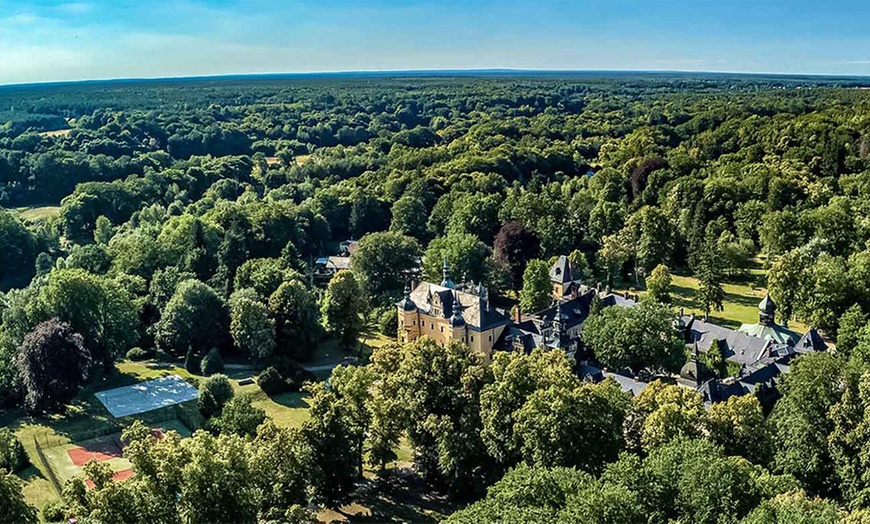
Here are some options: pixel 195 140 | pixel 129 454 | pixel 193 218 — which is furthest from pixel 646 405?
pixel 195 140

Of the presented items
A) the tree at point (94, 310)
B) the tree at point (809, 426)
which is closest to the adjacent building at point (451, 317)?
the tree at point (809, 426)

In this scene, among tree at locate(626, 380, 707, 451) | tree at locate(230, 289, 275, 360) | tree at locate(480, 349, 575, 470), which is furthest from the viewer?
tree at locate(230, 289, 275, 360)

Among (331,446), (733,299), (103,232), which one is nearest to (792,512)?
(331,446)

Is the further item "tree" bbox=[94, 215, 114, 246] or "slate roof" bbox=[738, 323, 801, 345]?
"tree" bbox=[94, 215, 114, 246]

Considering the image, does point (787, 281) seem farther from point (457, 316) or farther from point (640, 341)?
point (457, 316)

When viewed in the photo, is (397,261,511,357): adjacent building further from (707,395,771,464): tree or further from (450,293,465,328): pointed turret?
(707,395,771,464): tree

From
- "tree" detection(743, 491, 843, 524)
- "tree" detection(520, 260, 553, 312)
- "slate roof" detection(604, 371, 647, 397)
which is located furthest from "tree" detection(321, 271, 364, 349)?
"tree" detection(743, 491, 843, 524)

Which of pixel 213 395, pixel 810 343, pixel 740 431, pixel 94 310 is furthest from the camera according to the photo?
pixel 94 310
